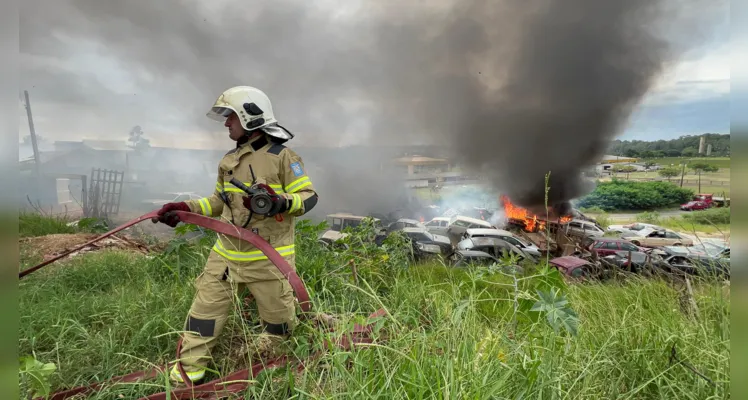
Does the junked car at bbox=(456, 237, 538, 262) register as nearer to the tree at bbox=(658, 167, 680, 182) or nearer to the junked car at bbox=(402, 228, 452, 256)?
the junked car at bbox=(402, 228, 452, 256)

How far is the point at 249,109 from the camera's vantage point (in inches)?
90.0

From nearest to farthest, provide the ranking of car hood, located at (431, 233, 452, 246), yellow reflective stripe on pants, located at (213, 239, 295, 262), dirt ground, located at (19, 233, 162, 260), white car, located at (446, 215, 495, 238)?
yellow reflective stripe on pants, located at (213, 239, 295, 262) → dirt ground, located at (19, 233, 162, 260) → car hood, located at (431, 233, 452, 246) → white car, located at (446, 215, 495, 238)

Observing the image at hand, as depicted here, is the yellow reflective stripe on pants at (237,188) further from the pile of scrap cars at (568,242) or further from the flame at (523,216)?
the flame at (523,216)

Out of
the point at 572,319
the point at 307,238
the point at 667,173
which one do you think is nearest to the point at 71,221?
the point at 307,238

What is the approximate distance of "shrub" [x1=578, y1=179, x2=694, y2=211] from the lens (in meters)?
7.63

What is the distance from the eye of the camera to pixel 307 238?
169 inches

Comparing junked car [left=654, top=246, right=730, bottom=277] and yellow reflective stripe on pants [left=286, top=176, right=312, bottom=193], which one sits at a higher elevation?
yellow reflective stripe on pants [left=286, top=176, right=312, bottom=193]

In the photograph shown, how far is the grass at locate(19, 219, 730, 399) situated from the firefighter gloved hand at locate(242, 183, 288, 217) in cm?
68

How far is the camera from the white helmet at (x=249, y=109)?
229 centimetres

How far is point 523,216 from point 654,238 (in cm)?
471

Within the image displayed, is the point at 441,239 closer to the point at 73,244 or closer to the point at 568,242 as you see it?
the point at 568,242

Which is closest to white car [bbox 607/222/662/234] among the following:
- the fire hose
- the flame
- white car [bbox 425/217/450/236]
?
the flame

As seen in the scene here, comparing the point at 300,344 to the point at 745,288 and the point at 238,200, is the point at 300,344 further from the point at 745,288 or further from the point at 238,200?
the point at 745,288

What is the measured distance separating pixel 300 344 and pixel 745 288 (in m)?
2.00
